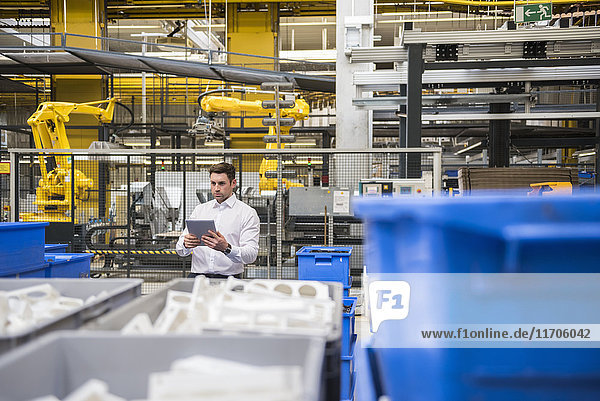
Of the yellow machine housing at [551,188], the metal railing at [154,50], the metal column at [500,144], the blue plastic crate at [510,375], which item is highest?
the metal railing at [154,50]

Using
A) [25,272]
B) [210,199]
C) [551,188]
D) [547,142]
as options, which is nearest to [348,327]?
[551,188]

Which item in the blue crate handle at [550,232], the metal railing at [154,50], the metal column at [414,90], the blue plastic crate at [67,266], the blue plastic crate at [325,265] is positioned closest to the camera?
the blue crate handle at [550,232]

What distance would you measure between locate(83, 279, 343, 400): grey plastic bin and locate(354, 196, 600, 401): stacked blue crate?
0.25 m

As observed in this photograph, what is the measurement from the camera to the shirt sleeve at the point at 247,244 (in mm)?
3291

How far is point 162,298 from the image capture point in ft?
4.58

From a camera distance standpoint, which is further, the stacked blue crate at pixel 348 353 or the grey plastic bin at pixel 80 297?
the stacked blue crate at pixel 348 353

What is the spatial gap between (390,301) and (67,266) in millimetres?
3065

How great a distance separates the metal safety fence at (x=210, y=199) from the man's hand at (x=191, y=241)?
216 cm

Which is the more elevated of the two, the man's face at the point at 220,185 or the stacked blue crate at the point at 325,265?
the man's face at the point at 220,185

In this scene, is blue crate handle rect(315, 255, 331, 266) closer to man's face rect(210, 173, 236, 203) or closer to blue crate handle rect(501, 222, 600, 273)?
man's face rect(210, 173, 236, 203)

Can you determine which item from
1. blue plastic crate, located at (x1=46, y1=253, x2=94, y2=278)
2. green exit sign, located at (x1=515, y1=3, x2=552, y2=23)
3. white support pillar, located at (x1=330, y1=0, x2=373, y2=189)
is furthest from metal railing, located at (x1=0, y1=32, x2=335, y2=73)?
blue plastic crate, located at (x1=46, y1=253, x2=94, y2=278)

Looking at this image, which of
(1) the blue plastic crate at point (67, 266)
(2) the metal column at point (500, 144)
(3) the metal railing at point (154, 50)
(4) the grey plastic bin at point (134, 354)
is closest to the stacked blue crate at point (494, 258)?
(4) the grey plastic bin at point (134, 354)

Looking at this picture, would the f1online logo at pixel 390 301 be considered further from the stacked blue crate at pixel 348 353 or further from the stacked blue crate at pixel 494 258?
the stacked blue crate at pixel 348 353

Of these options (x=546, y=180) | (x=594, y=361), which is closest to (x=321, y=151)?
(x=546, y=180)
